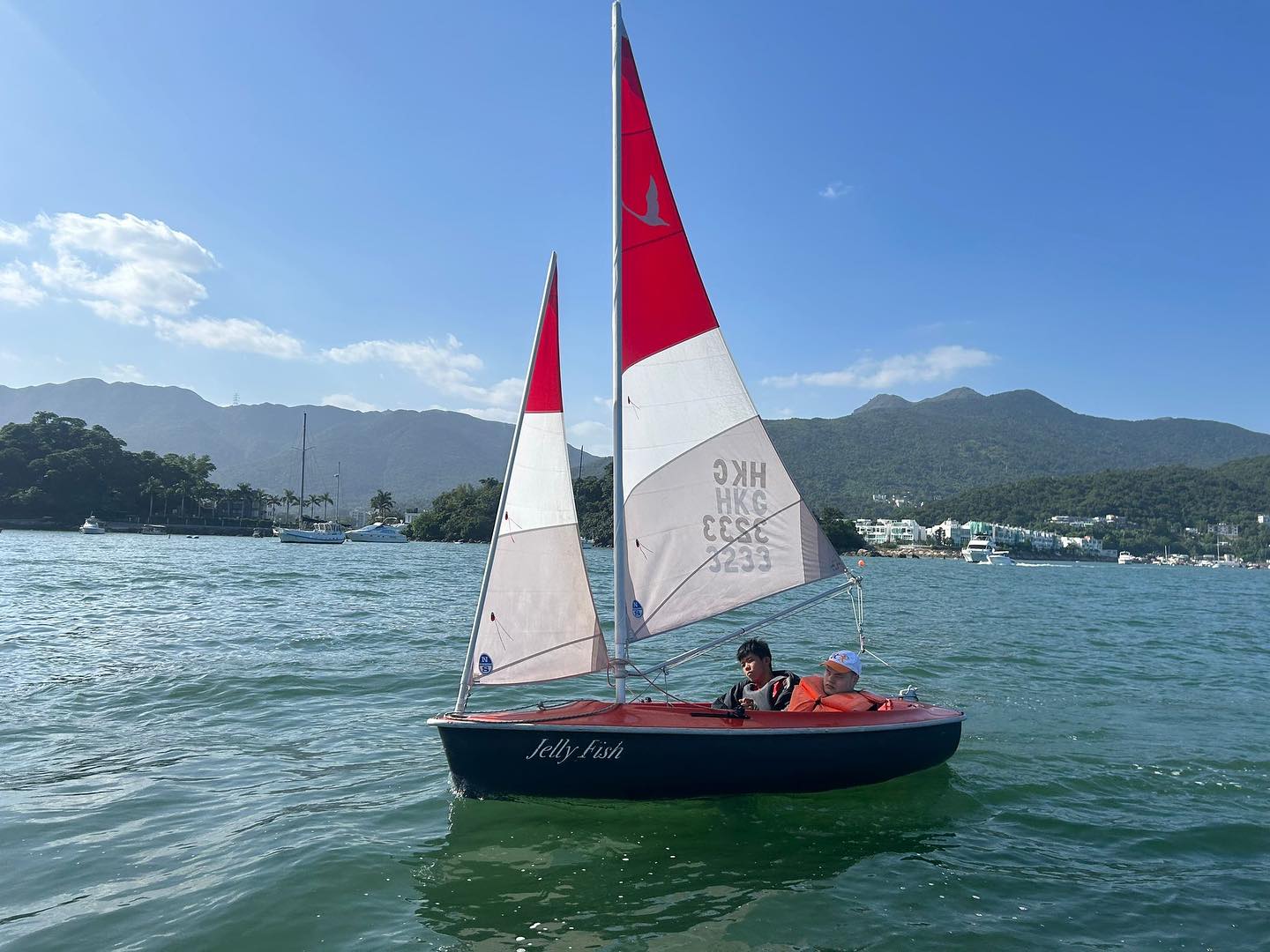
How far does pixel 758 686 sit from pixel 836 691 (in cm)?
89

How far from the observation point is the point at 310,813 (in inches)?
319

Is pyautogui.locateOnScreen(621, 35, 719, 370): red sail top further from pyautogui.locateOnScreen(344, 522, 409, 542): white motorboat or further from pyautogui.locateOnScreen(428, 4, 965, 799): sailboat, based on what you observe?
pyautogui.locateOnScreen(344, 522, 409, 542): white motorboat

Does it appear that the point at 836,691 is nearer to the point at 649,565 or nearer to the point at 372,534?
the point at 649,565

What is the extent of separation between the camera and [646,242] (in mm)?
8578

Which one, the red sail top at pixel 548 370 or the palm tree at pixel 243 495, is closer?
the red sail top at pixel 548 370

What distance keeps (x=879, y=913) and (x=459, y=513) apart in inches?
5742

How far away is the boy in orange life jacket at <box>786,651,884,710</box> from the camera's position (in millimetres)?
8711

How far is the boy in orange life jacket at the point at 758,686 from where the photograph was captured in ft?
28.9

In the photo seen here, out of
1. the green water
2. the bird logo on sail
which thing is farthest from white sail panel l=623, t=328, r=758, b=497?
the green water

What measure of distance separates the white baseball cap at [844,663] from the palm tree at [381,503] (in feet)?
549

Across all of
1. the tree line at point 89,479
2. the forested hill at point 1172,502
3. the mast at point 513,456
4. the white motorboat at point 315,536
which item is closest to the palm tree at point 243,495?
the tree line at point 89,479

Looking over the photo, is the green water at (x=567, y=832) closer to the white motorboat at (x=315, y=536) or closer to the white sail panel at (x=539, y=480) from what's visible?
the white sail panel at (x=539, y=480)

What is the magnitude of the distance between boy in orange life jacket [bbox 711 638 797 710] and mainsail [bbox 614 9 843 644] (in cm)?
66

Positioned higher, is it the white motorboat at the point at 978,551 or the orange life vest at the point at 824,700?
the orange life vest at the point at 824,700
